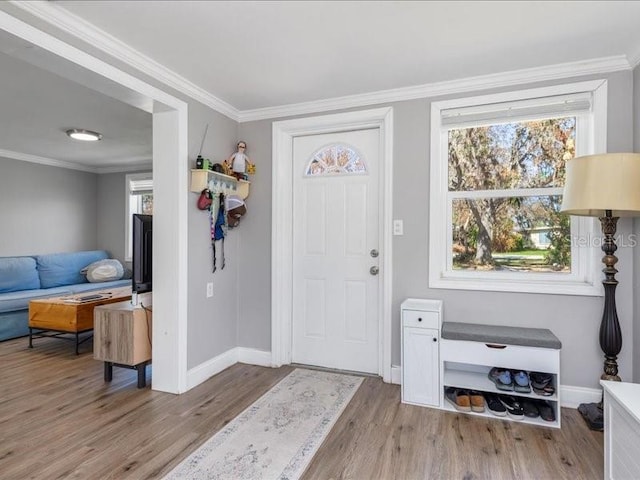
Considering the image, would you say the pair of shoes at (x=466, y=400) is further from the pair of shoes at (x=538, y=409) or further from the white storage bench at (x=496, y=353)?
the pair of shoes at (x=538, y=409)

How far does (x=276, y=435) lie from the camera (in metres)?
2.15

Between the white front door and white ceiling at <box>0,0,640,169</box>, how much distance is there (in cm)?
49

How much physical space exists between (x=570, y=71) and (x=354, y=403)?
266 cm

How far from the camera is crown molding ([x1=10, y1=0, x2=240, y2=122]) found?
1.78 m

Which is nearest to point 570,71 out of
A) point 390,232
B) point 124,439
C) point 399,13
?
point 399,13

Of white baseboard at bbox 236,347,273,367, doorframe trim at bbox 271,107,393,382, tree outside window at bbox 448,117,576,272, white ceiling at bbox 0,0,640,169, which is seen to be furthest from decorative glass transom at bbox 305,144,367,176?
white baseboard at bbox 236,347,273,367

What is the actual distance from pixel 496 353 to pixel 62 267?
5474 millimetres

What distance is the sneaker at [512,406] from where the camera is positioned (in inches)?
90.8

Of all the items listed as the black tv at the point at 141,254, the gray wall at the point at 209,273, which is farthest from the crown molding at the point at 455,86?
the black tv at the point at 141,254

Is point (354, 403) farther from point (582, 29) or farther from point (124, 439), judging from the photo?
point (582, 29)

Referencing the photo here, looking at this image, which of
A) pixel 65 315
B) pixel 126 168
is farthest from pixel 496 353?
pixel 126 168

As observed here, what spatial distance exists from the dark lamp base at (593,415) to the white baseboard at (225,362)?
2305 mm

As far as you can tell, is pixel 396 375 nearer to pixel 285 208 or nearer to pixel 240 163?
pixel 285 208

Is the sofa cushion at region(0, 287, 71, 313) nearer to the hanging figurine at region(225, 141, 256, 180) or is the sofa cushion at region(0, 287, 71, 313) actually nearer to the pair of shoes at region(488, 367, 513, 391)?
the hanging figurine at region(225, 141, 256, 180)
